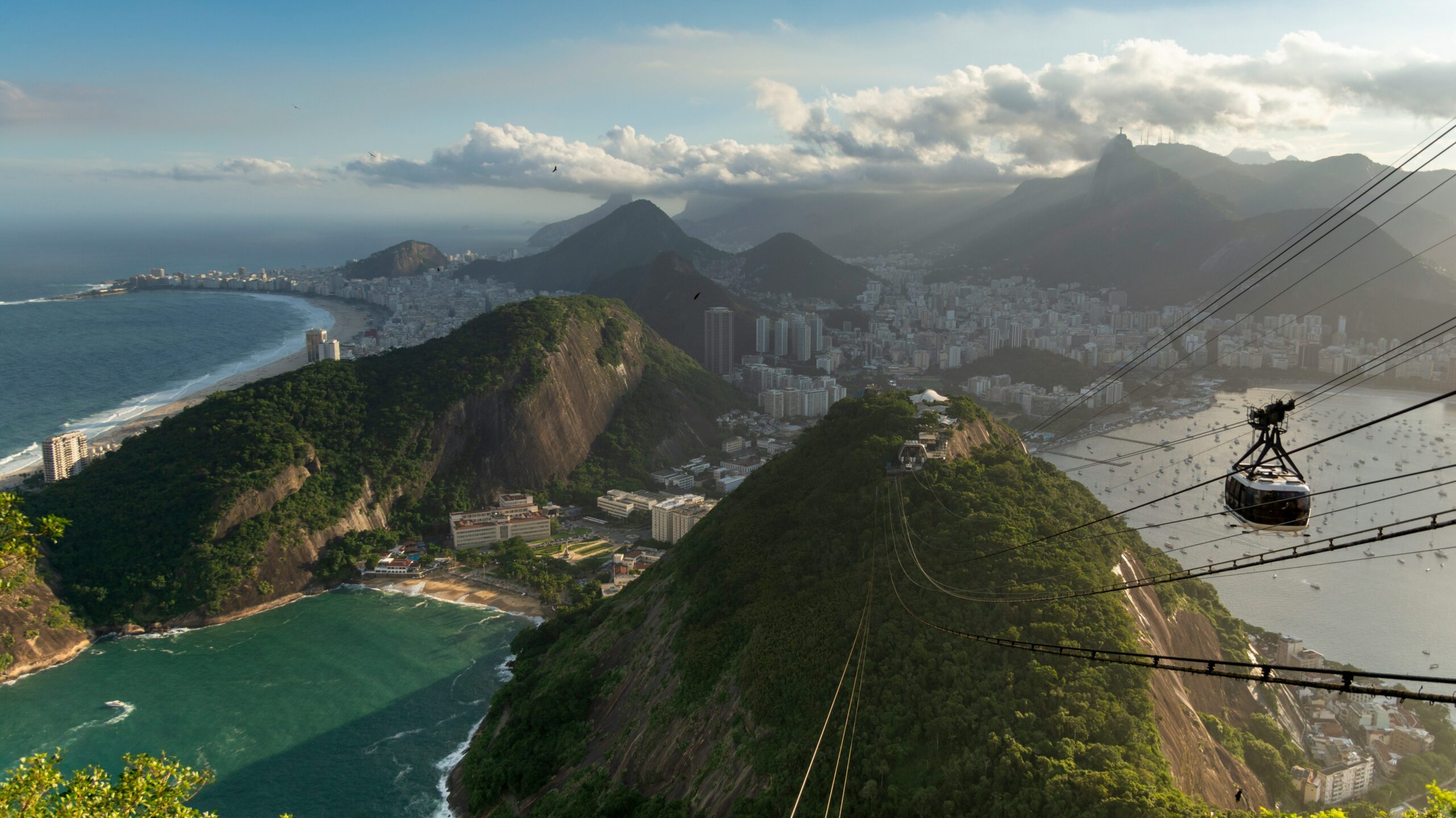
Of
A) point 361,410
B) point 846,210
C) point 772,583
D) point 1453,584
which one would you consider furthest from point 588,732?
point 846,210

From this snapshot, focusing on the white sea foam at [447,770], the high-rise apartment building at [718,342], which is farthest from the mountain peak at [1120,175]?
the white sea foam at [447,770]

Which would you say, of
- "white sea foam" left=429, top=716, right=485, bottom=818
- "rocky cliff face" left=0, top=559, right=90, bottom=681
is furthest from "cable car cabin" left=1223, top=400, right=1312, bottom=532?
"rocky cliff face" left=0, top=559, right=90, bottom=681

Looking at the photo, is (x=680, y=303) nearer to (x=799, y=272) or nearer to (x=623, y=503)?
(x=799, y=272)

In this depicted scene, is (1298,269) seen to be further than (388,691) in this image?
Yes

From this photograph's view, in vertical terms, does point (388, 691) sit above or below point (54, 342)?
below

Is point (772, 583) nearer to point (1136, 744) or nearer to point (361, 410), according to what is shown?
point (1136, 744)

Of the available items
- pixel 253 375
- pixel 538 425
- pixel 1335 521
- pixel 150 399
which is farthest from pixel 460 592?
pixel 253 375
